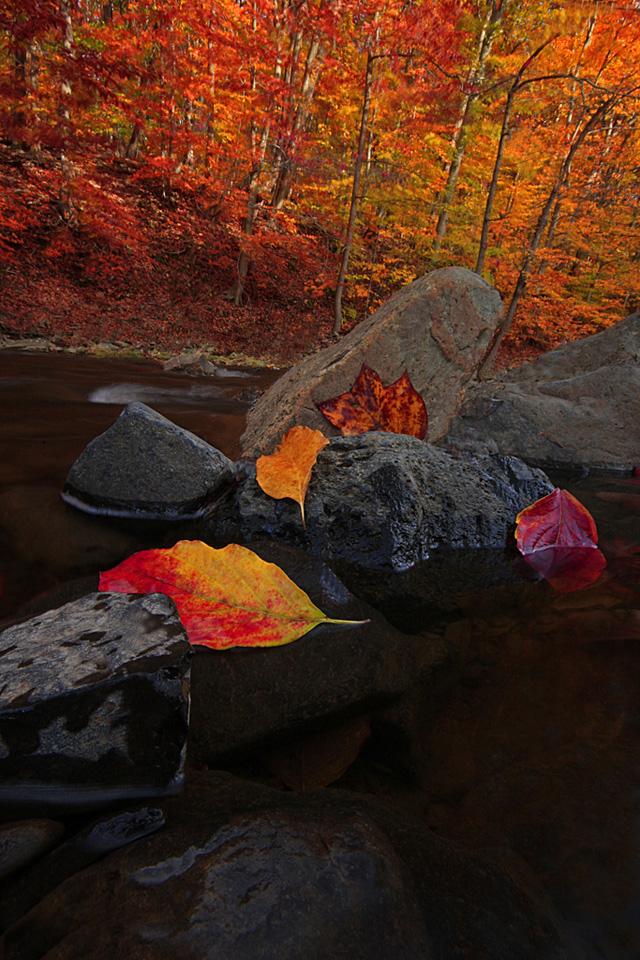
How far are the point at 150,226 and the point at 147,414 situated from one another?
1471cm

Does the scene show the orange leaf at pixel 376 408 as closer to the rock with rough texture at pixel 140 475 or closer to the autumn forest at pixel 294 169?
the rock with rough texture at pixel 140 475

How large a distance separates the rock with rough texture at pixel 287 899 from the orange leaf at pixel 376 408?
2.84 metres

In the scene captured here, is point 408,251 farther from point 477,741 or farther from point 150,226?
point 477,741

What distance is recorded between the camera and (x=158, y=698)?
1161mm

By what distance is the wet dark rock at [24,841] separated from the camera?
3.27 feet

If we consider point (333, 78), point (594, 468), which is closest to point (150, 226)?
point (333, 78)

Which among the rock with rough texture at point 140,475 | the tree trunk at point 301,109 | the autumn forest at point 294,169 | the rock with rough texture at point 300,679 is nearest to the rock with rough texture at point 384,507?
the rock with rough texture at point 140,475

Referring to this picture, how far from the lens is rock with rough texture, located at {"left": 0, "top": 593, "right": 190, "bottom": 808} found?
3.69 ft

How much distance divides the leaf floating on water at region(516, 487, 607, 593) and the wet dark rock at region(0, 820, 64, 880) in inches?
89.4

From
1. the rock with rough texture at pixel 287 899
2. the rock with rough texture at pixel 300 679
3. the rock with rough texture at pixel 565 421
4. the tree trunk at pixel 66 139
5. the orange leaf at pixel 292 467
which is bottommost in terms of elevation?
the rock with rough texture at pixel 565 421

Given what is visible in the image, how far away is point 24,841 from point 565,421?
539 centimetres

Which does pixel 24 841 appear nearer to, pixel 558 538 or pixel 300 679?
pixel 300 679

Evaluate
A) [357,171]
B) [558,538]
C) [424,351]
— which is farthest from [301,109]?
[558,538]

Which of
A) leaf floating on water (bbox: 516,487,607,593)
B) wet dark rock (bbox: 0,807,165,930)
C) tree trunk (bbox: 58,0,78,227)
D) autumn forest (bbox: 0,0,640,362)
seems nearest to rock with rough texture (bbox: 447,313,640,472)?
leaf floating on water (bbox: 516,487,607,593)
